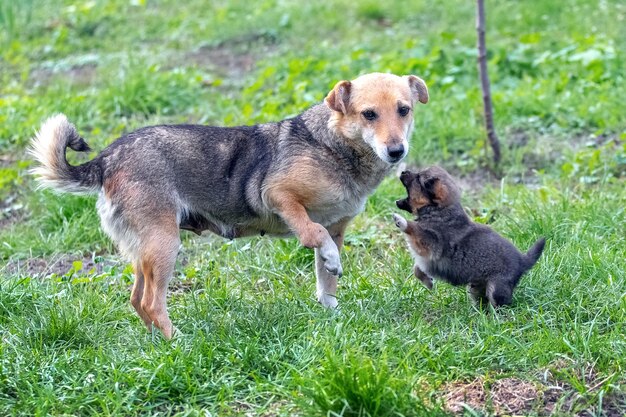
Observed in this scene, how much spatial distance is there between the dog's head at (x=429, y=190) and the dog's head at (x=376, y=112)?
0.69 feet

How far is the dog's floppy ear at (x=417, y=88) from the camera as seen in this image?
5.77 metres

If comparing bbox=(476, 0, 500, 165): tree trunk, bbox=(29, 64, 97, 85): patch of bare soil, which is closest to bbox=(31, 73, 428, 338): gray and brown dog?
bbox=(476, 0, 500, 165): tree trunk

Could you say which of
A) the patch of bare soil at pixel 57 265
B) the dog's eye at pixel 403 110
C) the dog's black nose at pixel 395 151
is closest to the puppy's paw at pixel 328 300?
the dog's black nose at pixel 395 151

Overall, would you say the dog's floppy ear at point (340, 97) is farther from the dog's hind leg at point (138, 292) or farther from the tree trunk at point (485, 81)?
the tree trunk at point (485, 81)

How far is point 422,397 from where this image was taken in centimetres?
406

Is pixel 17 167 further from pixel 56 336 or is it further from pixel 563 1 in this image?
pixel 563 1

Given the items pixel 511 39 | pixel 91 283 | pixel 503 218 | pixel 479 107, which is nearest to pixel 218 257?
pixel 91 283

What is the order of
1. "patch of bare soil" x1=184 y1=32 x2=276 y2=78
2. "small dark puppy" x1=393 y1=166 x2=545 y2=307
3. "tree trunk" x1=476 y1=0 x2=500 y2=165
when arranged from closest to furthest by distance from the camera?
"small dark puppy" x1=393 y1=166 x2=545 y2=307
"tree trunk" x1=476 y1=0 x2=500 y2=165
"patch of bare soil" x1=184 y1=32 x2=276 y2=78

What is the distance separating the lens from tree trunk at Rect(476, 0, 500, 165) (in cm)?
769

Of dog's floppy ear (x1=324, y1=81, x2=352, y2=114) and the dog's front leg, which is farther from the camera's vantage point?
dog's floppy ear (x1=324, y1=81, x2=352, y2=114)

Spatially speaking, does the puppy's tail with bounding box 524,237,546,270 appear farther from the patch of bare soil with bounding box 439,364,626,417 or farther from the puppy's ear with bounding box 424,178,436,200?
the patch of bare soil with bounding box 439,364,626,417

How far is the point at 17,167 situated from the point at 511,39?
595cm

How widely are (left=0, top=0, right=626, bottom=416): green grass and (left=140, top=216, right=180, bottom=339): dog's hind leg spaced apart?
0.17 metres

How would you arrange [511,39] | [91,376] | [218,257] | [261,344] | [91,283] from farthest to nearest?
[511,39], [218,257], [91,283], [261,344], [91,376]
